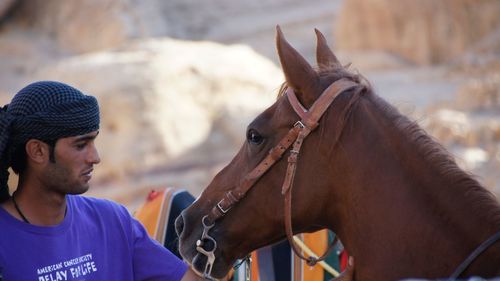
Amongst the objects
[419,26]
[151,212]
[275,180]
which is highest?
[419,26]

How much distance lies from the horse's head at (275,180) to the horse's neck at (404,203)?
0.09 meters

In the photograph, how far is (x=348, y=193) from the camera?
3062 mm

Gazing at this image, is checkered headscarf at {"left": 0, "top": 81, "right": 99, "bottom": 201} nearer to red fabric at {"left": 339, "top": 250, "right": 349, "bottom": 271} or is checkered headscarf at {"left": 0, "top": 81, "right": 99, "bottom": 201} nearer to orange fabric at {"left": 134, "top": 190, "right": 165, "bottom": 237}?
orange fabric at {"left": 134, "top": 190, "right": 165, "bottom": 237}

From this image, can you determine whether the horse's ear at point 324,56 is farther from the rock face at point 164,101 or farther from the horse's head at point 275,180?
the rock face at point 164,101

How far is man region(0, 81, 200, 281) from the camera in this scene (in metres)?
2.96

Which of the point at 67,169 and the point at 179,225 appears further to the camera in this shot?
the point at 179,225

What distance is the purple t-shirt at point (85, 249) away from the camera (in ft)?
9.64

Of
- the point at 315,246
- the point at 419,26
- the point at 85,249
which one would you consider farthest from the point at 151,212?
the point at 419,26

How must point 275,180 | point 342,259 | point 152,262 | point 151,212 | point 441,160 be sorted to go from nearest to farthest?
point 441,160
point 275,180
point 152,262
point 151,212
point 342,259

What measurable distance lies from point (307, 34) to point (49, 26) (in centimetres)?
510

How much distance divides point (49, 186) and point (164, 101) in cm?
811

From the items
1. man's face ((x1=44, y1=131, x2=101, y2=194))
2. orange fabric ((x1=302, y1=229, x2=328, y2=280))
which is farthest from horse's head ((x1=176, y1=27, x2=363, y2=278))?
orange fabric ((x1=302, y1=229, x2=328, y2=280))

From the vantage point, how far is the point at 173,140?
1112cm

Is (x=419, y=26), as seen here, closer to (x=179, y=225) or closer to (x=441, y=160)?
(x=179, y=225)
